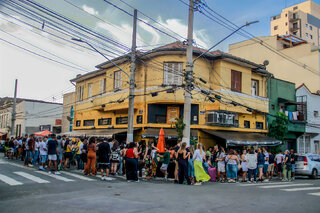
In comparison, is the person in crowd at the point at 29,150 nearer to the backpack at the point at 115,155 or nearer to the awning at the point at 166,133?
the backpack at the point at 115,155

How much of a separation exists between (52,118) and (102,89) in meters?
23.2

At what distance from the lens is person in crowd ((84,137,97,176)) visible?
1289cm

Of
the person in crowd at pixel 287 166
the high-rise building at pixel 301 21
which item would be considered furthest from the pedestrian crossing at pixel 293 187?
the high-rise building at pixel 301 21

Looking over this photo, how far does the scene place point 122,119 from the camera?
25.2 m

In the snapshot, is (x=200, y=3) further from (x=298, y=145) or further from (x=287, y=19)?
(x=287, y=19)

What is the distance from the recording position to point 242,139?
2173cm

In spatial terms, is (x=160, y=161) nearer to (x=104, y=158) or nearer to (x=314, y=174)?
(x=104, y=158)

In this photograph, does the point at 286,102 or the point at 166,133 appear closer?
the point at 166,133

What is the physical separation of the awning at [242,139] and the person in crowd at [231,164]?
6815 millimetres

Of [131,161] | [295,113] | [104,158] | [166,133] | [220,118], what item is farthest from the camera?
[295,113]

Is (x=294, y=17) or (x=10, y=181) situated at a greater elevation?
(x=294, y=17)

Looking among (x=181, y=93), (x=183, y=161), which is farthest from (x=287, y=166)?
(x=181, y=93)

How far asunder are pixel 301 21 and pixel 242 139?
165ft

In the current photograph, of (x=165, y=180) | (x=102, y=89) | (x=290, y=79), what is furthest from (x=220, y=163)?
(x=290, y=79)
